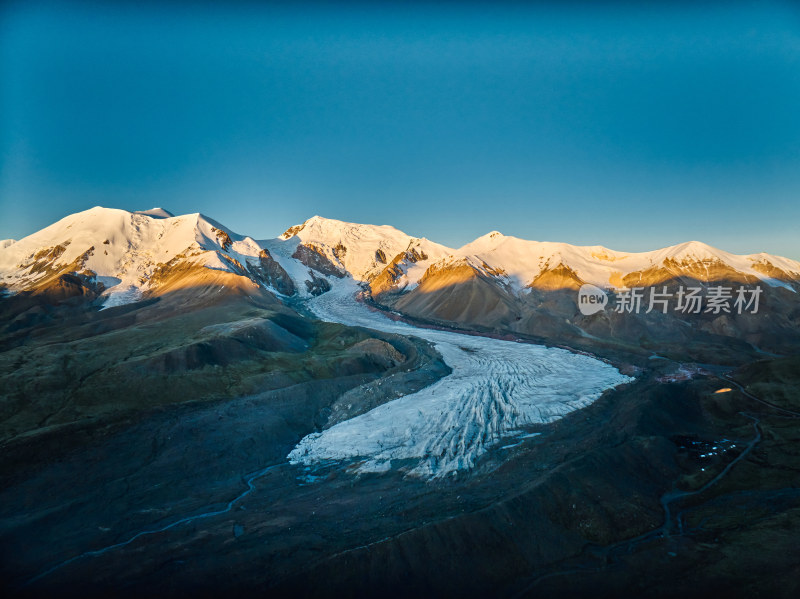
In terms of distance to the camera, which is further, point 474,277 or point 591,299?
point 474,277

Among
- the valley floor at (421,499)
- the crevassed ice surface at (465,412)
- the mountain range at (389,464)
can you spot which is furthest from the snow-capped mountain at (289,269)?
the valley floor at (421,499)

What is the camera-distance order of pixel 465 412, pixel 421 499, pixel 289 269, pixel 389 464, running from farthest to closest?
pixel 289 269
pixel 465 412
pixel 389 464
pixel 421 499

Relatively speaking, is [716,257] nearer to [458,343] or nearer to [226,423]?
[458,343]

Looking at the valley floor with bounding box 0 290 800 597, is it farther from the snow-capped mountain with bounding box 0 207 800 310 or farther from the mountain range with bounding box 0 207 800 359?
A: the snow-capped mountain with bounding box 0 207 800 310

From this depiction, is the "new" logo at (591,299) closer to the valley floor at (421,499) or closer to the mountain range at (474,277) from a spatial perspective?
the mountain range at (474,277)

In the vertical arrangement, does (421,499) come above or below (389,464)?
above

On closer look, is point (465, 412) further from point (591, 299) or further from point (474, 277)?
point (591, 299)

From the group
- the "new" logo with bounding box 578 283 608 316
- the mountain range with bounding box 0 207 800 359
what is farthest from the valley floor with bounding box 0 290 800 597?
the "new" logo with bounding box 578 283 608 316

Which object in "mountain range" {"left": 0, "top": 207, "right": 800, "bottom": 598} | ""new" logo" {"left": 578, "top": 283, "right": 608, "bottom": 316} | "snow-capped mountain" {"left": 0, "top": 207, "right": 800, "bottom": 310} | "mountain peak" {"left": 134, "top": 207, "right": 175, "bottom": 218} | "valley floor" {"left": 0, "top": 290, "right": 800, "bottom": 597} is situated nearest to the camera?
"valley floor" {"left": 0, "top": 290, "right": 800, "bottom": 597}

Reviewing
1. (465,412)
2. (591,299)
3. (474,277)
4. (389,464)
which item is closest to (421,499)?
(389,464)
